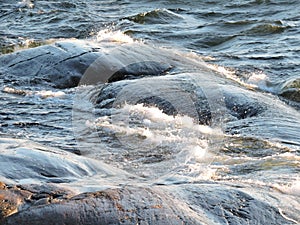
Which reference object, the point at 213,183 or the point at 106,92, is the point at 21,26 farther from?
the point at 213,183

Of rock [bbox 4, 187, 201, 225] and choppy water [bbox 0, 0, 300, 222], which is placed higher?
rock [bbox 4, 187, 201, 225]

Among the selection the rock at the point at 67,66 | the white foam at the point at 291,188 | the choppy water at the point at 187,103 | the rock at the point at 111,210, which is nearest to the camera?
the rock at the point at 111,210

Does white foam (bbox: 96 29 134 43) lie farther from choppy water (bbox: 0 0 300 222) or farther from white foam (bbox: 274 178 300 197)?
white foam (bbox: 274 178 300 197)

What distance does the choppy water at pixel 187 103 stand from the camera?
5.91 m

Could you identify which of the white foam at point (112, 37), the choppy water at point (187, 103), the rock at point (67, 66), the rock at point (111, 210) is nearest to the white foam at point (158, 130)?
the choppy water at point (187, 103)

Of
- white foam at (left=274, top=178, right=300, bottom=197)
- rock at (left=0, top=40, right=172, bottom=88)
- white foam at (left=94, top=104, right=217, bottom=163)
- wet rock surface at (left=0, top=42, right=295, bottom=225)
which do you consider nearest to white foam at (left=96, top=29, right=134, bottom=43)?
rock at (left=0, top=40, right=172, bottom=88)

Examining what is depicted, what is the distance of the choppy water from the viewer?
5906mm

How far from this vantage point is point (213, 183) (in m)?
4.81

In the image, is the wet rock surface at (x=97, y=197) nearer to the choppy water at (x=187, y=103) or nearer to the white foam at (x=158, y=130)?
the choppy water at (x=187, y=103)

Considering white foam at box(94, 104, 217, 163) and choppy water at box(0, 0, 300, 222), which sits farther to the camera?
white foam at box(94, 104, 217, 163)

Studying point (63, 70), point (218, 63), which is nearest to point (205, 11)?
point (218, 63)

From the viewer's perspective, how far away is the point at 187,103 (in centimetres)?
810

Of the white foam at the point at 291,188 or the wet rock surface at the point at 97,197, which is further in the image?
the white foam at the point at 291,188

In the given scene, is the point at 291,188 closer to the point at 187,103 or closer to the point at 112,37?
the point at 187,103
